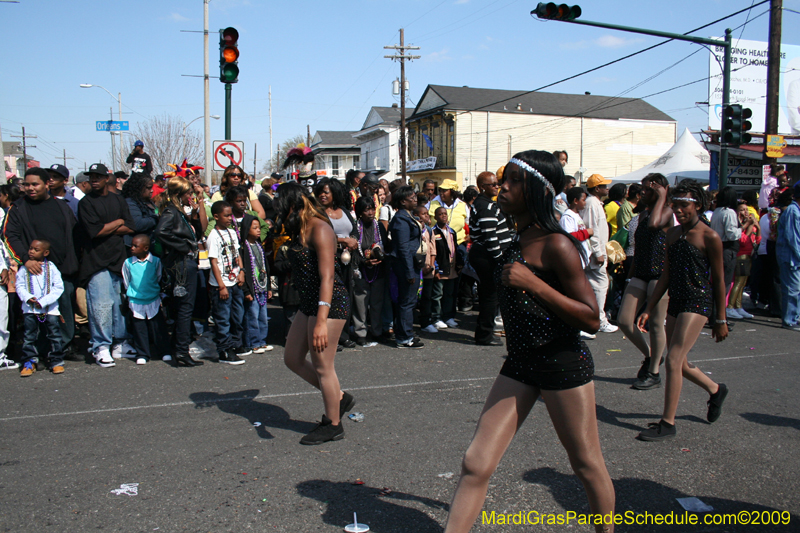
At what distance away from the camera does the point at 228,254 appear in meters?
6.91

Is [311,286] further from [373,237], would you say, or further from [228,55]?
[228,55]

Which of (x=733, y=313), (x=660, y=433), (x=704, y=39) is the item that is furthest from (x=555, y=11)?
(x=660, y=433)

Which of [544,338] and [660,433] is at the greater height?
[544,338]

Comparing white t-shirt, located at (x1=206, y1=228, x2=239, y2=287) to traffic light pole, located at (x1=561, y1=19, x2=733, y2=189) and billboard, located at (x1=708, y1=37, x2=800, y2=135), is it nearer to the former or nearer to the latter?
traffic light pole, located at (x1=561, y1=19, x2=733, y2=189)

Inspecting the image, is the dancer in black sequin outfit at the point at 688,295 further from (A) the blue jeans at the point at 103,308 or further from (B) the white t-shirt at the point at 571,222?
(A) the blue jeans at the point at 103,308

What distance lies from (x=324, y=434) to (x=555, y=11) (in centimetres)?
1018

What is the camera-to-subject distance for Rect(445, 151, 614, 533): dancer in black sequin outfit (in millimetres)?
2621

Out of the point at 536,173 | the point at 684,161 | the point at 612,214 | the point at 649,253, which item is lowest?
the point at 649,253

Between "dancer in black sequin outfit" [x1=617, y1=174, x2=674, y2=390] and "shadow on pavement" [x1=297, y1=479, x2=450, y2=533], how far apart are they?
3.22 metres

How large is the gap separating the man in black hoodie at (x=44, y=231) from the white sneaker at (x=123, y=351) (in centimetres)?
51

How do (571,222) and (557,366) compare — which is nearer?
(557,366)

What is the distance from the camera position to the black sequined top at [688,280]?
4.60 metres

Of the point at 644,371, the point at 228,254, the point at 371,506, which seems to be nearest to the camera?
the point at 371,506

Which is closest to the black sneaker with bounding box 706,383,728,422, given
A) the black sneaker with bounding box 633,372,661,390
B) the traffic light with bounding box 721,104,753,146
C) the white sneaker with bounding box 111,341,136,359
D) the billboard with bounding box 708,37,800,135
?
the black sneaker with bounding box 633,372,661,390
